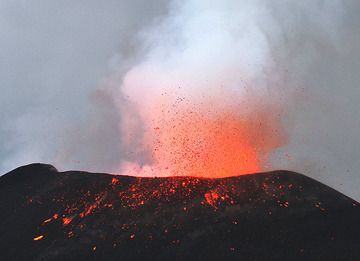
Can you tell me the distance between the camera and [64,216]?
15.1 meters

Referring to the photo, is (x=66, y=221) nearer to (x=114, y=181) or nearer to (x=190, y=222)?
(x=114, y=181)

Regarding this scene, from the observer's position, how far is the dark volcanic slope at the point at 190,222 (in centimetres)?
1159

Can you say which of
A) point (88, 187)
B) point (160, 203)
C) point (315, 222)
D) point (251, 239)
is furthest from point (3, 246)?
point (315, 222)

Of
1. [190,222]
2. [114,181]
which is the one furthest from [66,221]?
[190,222]

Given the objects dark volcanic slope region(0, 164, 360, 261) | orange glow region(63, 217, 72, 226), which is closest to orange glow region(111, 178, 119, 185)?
dark volcanic slope region(0, 164, 360, 261)

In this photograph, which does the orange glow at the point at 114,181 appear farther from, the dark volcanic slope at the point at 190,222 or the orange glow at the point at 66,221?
the orange glow at the point at 66,221

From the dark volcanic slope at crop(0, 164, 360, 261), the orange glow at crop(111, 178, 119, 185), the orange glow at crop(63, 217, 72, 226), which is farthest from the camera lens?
the orange glow at crop(111, 178, 119, 185)

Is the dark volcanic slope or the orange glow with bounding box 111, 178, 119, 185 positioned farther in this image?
the orange glow with bounding box 111, 178, 119, 185

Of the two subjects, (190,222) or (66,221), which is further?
(66,221)

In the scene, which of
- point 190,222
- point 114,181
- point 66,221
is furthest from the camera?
point 114,181

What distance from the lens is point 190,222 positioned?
42.0ft

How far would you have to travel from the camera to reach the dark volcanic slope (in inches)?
456

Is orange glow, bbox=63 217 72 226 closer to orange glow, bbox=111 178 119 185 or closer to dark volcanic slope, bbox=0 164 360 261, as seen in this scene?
dark volcanic slope, bbox=0 164 360 261

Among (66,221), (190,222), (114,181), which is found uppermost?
(114,181)
